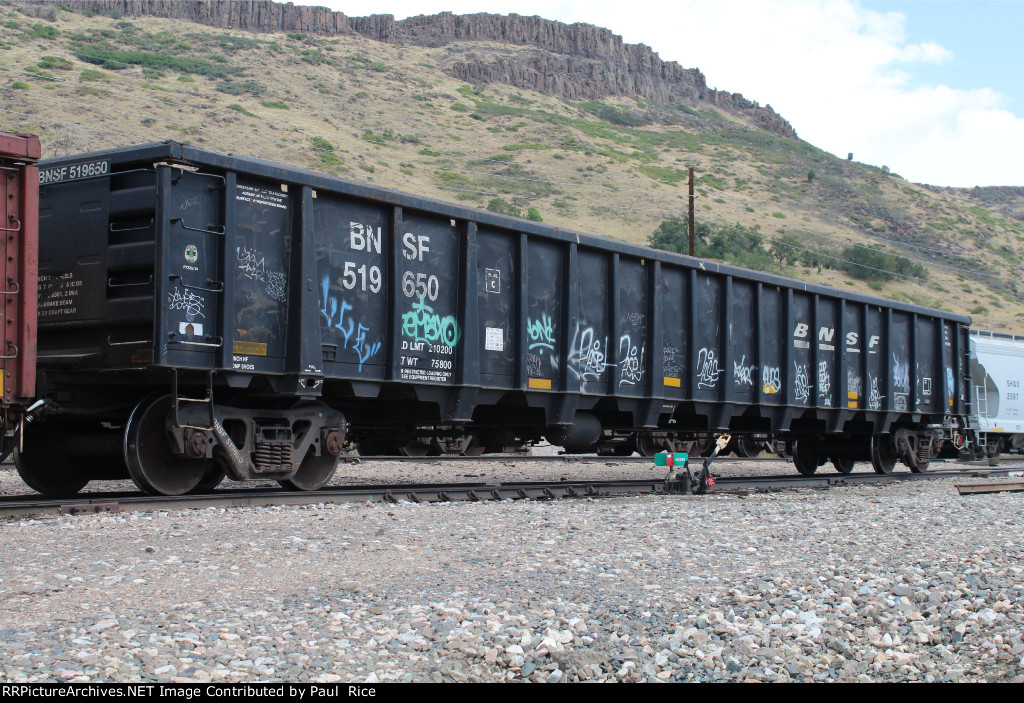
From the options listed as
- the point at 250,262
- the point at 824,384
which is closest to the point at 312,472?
the point at 250,262

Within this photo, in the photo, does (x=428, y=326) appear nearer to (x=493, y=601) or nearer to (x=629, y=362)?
(x=629, y=362)

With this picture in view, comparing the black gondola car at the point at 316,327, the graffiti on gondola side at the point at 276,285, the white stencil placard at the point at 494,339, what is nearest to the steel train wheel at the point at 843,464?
the black gondola car at the point at 316,327

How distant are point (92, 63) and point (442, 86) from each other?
40.2 m

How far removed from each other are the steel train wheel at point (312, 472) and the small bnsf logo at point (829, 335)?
8647mm

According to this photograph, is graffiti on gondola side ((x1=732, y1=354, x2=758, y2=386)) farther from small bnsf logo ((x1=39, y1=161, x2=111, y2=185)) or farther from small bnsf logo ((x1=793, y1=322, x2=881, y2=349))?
small bnsf logo ((x1=39, y1=161, x2=111, y2=185))

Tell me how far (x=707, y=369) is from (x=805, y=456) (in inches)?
215

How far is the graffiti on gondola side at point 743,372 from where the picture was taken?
47.3 ft

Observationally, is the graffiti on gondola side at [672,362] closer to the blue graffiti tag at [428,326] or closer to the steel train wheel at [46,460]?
the blue graffiti tag at [428,326]

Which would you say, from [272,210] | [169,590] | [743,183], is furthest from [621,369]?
[743,183]

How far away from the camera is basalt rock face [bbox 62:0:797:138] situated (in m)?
105

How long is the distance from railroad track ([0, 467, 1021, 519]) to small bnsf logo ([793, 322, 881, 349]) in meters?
2.58

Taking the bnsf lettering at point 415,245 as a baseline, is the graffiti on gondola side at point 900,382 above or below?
below

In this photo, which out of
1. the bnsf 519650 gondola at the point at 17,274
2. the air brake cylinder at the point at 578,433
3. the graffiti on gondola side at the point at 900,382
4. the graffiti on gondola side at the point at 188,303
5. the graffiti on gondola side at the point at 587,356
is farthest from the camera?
the graffiti on gondola side at the point at 900,382

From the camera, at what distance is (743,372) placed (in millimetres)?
14547
